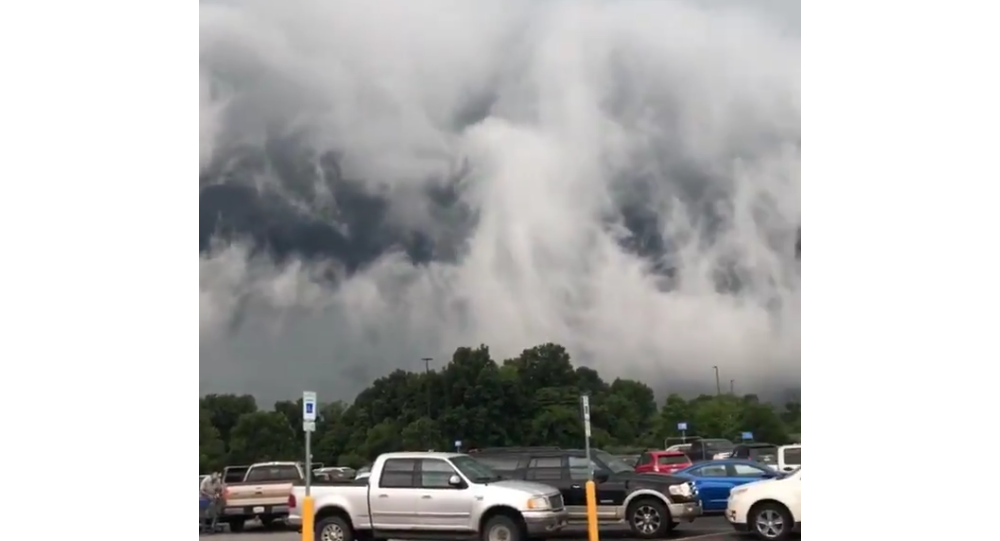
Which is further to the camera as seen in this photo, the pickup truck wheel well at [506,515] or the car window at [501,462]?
the car window at [501,462]

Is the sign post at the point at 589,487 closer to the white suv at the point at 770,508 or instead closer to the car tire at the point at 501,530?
the car tire at the point at 501,530

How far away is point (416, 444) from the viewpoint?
425 inches

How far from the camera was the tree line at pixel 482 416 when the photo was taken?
1080 centimetres

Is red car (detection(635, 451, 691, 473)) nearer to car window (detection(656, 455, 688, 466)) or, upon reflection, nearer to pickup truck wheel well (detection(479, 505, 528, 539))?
car window (detection(656, 455, 688, 466))

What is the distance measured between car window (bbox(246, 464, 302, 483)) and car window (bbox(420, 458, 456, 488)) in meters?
1.56

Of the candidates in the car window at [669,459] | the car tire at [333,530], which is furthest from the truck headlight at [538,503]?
the car tire at [333,530]

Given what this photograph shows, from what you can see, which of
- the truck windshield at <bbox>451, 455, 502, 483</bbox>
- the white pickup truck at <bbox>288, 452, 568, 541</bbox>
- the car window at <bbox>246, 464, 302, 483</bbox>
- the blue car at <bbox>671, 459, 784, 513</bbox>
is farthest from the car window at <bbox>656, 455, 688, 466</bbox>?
the car window at <bbox>246, 464, 302, 483</bbox>

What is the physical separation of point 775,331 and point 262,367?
587 cm

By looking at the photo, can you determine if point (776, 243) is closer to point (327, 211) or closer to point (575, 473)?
point (575, 473)

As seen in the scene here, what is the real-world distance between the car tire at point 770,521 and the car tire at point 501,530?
2.66 metres

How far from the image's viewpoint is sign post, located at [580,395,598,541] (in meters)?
10.1

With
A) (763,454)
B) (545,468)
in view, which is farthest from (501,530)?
(763,454)

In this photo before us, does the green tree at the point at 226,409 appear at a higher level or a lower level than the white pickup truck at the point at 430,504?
higher

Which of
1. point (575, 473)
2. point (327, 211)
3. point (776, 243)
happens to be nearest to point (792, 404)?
point (776, 243)
